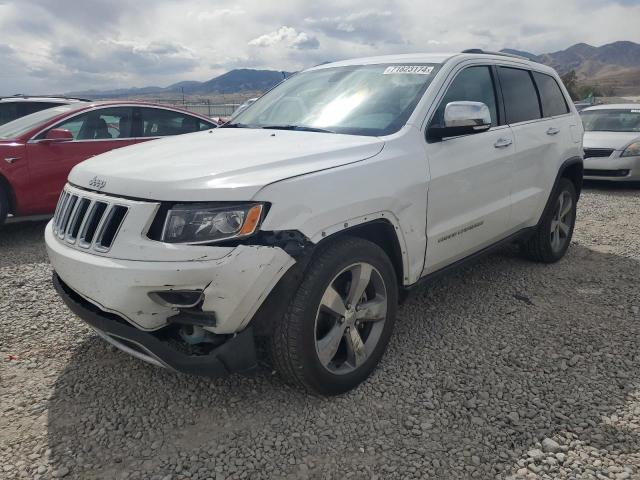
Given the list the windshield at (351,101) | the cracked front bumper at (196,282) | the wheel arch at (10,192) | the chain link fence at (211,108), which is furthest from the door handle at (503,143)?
the chain link fence at (211,108)

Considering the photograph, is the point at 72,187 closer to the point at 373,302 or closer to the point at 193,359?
the point at 193,359

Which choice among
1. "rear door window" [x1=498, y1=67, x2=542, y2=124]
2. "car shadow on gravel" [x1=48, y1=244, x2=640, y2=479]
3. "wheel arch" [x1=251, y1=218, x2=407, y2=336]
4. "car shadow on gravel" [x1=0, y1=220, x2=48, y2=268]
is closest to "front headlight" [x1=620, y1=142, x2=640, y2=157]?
"rear door window" [x1=498, y1=67, x2=542, y2=124]

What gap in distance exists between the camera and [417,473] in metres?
2.24

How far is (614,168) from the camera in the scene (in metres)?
8.82

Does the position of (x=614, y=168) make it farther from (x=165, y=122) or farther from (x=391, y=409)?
(x=391, y=409)

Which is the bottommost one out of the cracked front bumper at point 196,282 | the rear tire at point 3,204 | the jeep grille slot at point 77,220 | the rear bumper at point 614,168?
the rear bumper at point 614,168

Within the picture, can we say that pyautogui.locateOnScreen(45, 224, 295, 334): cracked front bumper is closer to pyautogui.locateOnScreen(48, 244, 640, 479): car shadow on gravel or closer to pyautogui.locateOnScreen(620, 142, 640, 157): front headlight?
pyautogui.locateOnScreen(48, 244, 640, 479): car shadow on gravel

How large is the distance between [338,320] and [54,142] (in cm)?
466

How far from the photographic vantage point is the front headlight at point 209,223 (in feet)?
7.27

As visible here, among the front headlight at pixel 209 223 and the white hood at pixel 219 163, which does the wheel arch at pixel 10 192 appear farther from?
the front headlight at pixel 209 223

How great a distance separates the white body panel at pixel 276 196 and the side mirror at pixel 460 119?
0.27 ft

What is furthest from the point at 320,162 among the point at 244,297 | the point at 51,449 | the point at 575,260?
the point at 575,260

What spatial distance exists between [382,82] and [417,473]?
2313 millimetres

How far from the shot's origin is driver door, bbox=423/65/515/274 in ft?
10.2
